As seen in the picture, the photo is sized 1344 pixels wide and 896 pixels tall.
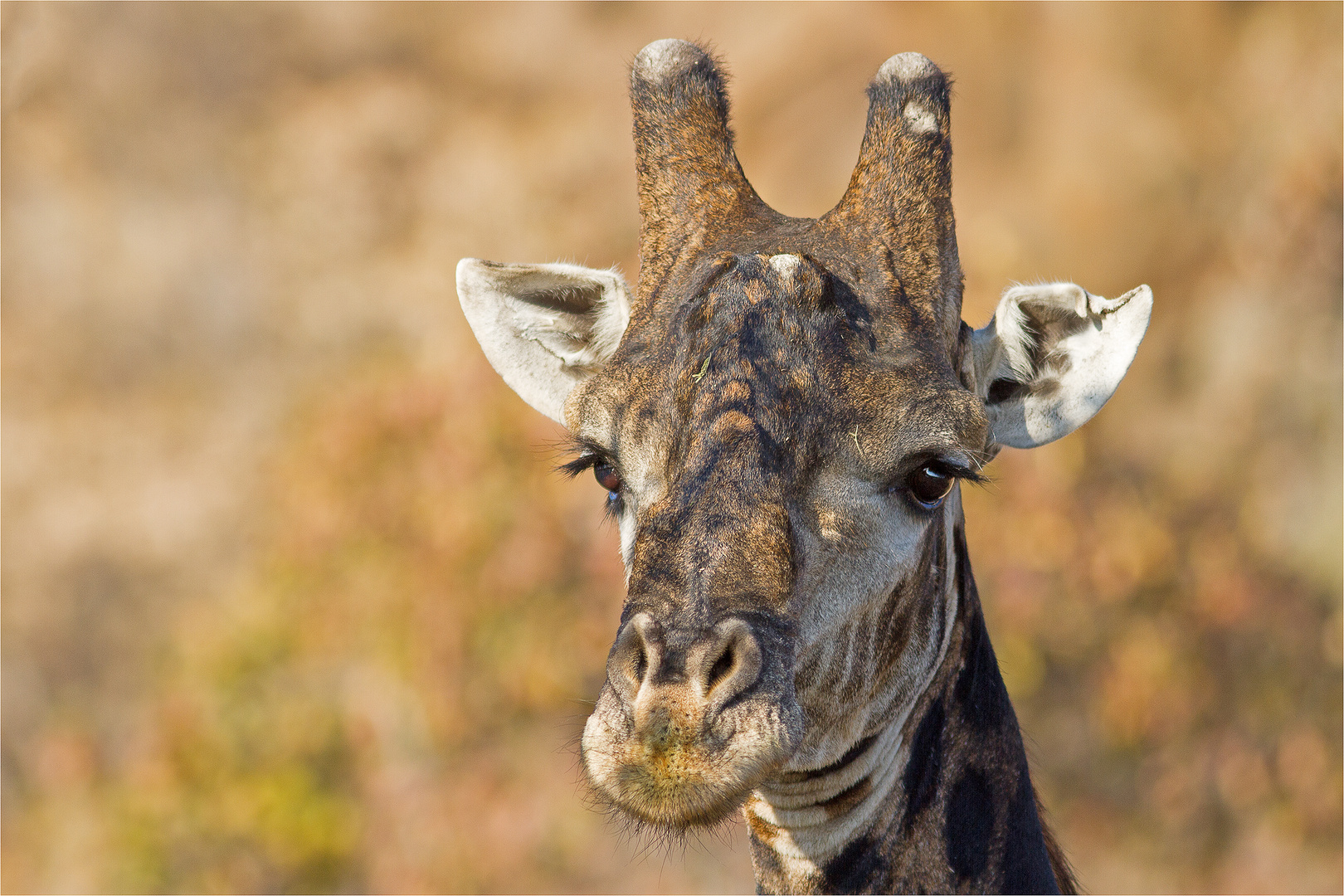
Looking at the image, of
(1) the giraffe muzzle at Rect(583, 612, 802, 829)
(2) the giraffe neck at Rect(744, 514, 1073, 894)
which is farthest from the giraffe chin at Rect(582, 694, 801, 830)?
(2) the giraffe neck at Rect(744, 514, 1073, 894)

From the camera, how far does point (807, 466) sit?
9.20ft

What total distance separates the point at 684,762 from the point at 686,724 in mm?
78

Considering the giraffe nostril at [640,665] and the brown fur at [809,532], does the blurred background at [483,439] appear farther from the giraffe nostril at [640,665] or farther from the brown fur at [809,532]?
the giraffe nostril at [640,665]

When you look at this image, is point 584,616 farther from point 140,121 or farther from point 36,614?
point 140,121

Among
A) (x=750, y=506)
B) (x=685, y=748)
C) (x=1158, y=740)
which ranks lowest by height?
(x=1158, y=740)

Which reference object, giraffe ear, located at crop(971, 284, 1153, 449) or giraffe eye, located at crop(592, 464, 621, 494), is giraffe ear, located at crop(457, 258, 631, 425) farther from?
giraffe ear, located at crop(971, 284, 1153, 449)

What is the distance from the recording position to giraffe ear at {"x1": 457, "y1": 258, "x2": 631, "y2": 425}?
13.1ft

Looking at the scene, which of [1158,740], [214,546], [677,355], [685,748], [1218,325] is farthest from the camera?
[214,546]

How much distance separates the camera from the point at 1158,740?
1190 cm

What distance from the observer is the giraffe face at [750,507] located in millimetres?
2338

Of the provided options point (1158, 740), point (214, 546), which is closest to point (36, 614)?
point (214, 546)

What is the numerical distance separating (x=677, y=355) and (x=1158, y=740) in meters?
10.9

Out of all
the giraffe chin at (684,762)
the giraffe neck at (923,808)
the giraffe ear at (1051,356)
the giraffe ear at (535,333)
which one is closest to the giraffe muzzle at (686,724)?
the giraffe chin at (684,762)

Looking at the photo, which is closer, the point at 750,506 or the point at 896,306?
the point at 750,506
